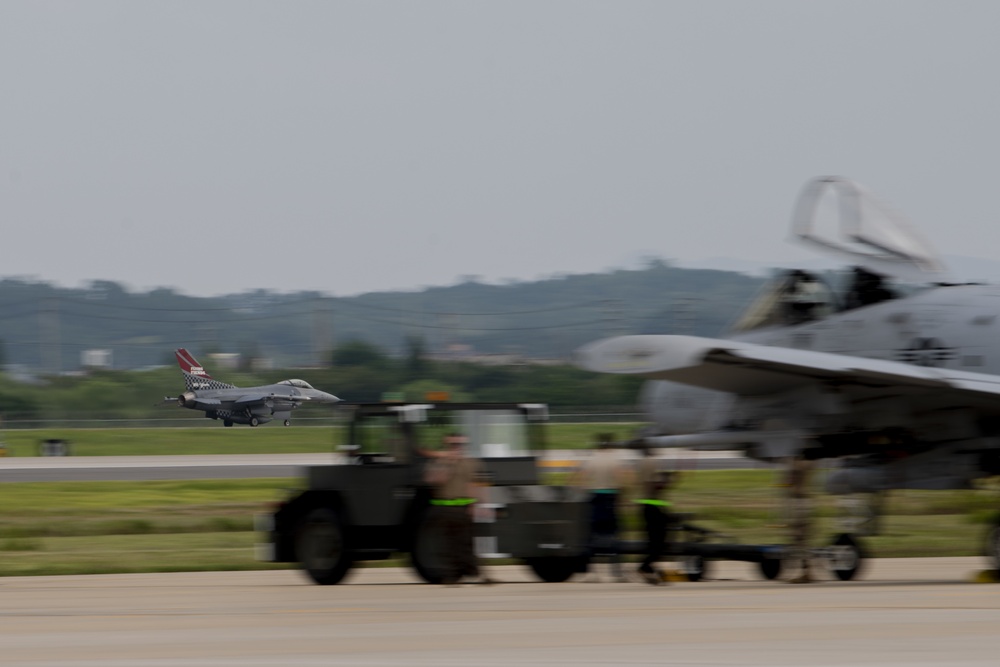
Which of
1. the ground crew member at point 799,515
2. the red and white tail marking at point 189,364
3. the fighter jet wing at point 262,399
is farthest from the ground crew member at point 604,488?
the red and white tail marking at point 189,364

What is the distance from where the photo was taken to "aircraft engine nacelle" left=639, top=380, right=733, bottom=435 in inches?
639

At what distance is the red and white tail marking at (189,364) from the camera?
7638 cm

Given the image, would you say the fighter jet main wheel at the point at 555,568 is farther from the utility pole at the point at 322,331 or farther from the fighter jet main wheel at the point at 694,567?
the utility pole at the point at 322,331

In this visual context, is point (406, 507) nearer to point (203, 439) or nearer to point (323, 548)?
point (323, 548)

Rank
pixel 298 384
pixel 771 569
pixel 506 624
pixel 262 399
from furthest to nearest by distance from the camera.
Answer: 1. pixel 262 399
2. pixel 298 384
3. pixel 771 569
4. pixel 506 624

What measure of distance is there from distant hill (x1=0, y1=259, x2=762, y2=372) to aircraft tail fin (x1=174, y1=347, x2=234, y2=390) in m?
6.16

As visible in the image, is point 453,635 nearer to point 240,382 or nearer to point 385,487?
point 385,487

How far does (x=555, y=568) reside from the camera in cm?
1564

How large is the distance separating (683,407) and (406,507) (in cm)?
381

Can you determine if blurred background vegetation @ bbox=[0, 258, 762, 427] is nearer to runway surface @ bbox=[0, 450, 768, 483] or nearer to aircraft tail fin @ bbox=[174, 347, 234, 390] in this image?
aircraft tail fin @ bbox=[174, 347, 234, 390]

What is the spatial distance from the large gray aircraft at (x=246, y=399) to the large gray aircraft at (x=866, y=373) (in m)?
57.3

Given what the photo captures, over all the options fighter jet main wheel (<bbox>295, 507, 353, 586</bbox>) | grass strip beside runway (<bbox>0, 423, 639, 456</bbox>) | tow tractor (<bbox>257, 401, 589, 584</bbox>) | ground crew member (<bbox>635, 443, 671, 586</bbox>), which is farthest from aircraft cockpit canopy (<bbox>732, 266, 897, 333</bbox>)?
grass strip beside runway (<bbox>0, 423, 639, 456</bbox>)

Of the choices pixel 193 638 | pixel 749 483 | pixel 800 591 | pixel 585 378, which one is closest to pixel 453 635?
pixel 193 638

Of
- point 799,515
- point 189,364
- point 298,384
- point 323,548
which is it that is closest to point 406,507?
point 323,548
